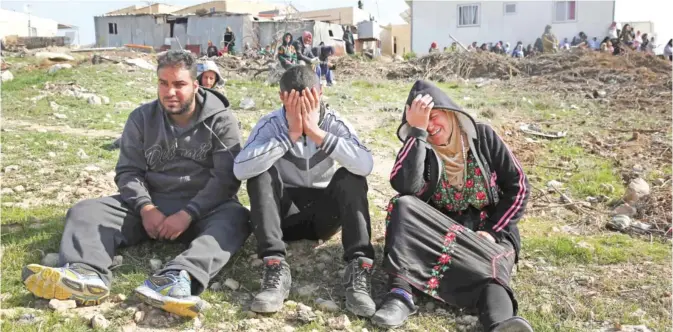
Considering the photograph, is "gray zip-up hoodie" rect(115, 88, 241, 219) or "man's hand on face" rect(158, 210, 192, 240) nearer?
"man's hand on face" rect(158, 210, 192, 240)

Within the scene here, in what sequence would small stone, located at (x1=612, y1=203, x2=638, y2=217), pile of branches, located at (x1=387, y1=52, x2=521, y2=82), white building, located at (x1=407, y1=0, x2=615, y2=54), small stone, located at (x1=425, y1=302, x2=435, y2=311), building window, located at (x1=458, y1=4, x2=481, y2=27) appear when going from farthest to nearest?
building window, located at (x1=458, y1=4, x2=481, y2=27)
white building, located at (x1=407, y1=0, x2=615, y2=54)
pile of branches, located at (x1=387, y1=52, x2=521, y2=82)
small stone, located at (x1=612, y1=203, x2=638, y2=217)
small stone, located at (x1=425, y1=302, x2=435, y2=311)

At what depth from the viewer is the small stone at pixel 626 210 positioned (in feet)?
14.5

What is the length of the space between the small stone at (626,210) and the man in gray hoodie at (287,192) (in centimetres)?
266

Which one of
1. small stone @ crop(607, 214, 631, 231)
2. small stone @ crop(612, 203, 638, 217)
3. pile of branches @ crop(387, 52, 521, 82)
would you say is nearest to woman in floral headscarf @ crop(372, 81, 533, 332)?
small stone @ crop(607, 214, 631, 231)

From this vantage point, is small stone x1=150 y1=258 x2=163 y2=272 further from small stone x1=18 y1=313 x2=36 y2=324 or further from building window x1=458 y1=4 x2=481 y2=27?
building window x1=458 y1=4 x2=481 y2=27

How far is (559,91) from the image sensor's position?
12.7m

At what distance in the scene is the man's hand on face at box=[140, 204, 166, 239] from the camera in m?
2.94

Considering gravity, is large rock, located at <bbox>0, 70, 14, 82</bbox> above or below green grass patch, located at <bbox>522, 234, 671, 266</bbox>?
above

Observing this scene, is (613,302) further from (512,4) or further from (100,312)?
(512,4)

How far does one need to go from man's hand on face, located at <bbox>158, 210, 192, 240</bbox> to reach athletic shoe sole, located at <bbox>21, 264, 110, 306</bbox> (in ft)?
1.57

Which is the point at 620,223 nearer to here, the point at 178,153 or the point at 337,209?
the point at 337,209

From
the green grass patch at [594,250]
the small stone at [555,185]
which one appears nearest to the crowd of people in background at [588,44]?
the small stone at [555,185]

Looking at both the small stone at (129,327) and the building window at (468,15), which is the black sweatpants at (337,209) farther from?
the building window at (468,15)

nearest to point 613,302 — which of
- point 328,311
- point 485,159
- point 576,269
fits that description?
point 576,269
